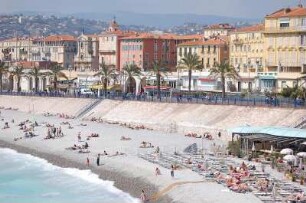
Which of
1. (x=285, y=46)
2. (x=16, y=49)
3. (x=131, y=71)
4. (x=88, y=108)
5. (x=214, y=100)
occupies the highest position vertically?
(x=16, y=49)

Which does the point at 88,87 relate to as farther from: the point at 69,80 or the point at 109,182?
the point at 109,182

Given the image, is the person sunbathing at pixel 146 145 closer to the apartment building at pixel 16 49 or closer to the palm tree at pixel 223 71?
the palm tree at pixel 223 71

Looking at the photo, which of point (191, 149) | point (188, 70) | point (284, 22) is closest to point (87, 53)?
point (188, 70)

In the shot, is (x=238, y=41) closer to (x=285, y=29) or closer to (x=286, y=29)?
(x=285, y=29)

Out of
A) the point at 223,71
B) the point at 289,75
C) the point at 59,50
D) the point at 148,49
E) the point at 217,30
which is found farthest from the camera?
the point at 59,50

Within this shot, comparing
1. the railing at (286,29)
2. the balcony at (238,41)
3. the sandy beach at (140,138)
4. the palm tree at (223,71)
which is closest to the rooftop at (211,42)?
the balcony at (238,41)
